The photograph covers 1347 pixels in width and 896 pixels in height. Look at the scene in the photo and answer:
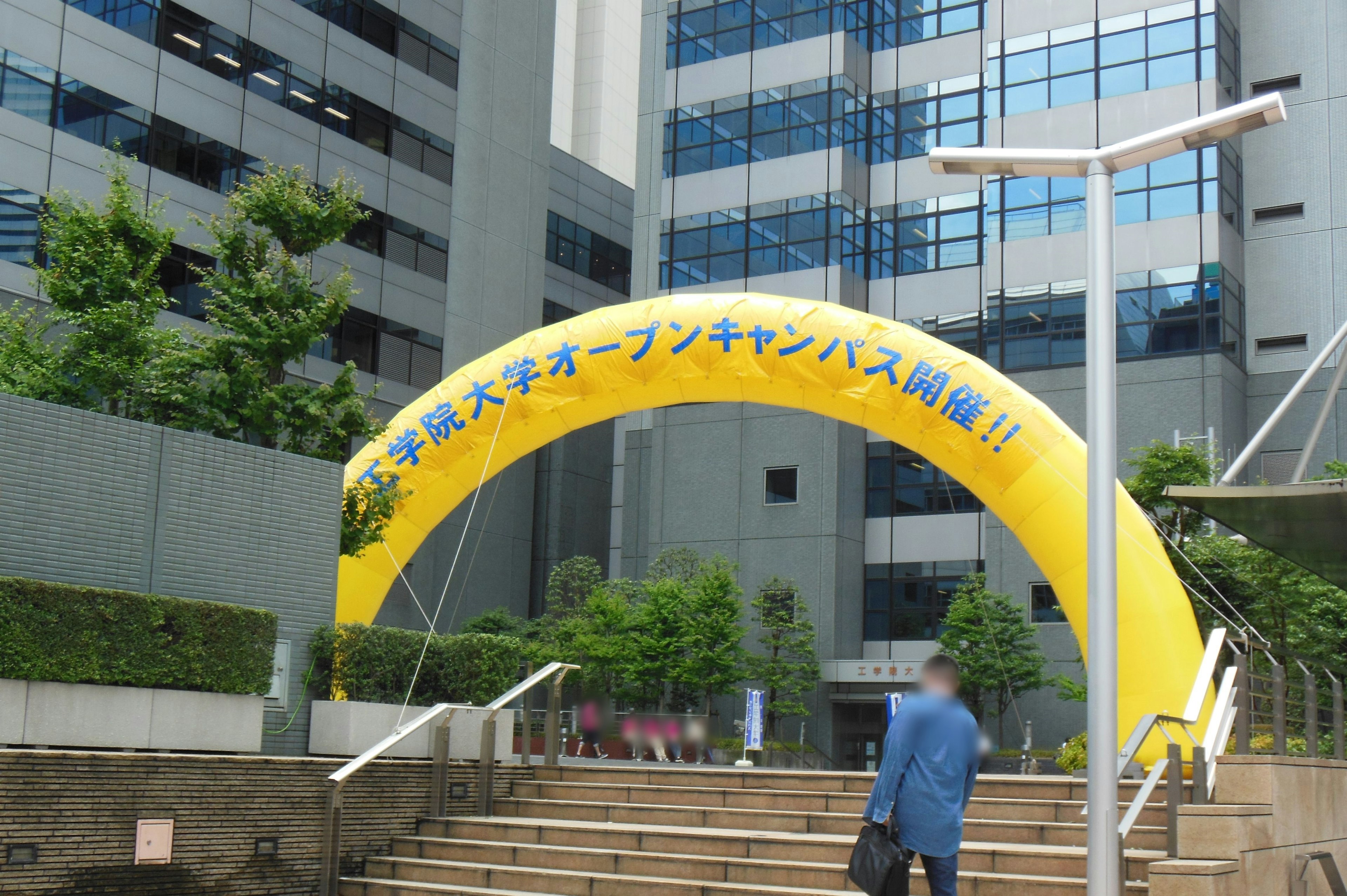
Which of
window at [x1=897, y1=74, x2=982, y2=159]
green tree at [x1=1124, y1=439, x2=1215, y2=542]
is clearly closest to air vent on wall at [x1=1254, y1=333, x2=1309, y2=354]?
window at [x1=897, y1=74, x2=982, y2=159]

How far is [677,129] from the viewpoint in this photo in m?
42.1

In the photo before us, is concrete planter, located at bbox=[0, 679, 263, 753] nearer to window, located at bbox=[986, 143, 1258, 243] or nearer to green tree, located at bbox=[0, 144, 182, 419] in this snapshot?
green tree, located at bbox=[0, 144, 182, 419]

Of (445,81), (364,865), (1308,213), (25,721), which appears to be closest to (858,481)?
(1308,213)

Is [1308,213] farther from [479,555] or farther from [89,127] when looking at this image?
[89,127]

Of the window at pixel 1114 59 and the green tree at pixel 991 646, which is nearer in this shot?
the green tree at pixel 991 646

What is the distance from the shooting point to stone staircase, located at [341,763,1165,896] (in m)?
10.4

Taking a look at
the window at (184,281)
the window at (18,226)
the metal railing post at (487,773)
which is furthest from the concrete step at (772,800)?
the window at (184,281)

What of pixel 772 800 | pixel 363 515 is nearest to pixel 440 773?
pixel 772 800

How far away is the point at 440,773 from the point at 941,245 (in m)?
28.9

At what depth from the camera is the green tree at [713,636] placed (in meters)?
33.9

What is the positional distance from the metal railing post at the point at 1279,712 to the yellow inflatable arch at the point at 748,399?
3209 millimetres

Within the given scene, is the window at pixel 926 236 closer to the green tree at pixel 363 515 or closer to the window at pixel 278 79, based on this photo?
the window at pixel 278 79

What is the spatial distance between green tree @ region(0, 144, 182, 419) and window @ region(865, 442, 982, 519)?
26583 mm

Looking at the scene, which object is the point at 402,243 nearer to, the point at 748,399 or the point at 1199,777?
the point at 748,399
